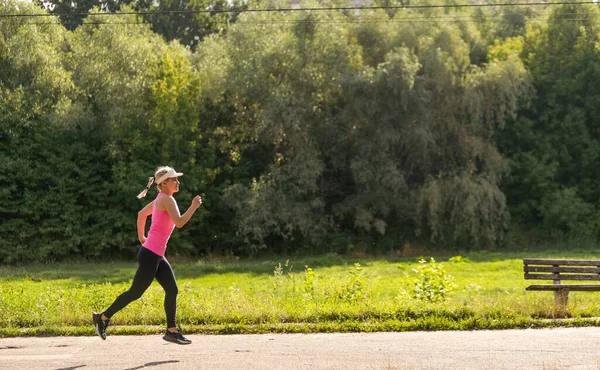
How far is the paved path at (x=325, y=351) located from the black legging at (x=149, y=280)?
1.66ft

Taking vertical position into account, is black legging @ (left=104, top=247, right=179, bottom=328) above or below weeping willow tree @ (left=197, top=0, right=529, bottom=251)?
below

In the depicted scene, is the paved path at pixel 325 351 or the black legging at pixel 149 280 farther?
the black legging at pixel 149 280

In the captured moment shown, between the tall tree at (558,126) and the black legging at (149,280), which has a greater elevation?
the tall tree at (558,126)

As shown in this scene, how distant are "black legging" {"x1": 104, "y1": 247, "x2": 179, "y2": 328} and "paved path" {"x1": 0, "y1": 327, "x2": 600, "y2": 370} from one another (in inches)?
19.9

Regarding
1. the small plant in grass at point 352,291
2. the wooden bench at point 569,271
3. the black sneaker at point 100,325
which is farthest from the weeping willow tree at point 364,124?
the black sneaker at point 100,325

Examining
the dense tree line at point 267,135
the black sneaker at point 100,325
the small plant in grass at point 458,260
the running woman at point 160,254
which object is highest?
the dense tree line at point 267,135

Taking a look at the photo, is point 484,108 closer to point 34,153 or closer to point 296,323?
point 34,153

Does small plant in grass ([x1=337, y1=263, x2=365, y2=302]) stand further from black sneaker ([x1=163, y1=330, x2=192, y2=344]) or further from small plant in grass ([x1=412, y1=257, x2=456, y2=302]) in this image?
black sneaker ([x1=163, y1=330, x2=192, y2=344])

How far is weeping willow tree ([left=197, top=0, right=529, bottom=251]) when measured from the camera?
3219 centimetres

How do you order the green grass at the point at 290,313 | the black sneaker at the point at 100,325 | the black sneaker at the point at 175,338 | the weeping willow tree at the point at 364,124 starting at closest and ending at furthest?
the black sneaker at the point at 175,338
the black sneaker at the point at 100,325
the green grass at the point at 290,313
the weeping willow tree at the point at 364,124

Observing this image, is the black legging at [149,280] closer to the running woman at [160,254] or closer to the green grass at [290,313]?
the running woman at [160,254]

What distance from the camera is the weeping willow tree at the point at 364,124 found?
32188 mm

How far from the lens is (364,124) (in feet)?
108

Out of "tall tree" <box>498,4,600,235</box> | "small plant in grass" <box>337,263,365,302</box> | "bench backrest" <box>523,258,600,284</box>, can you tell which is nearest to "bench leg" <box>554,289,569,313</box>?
"bench backrest" <box>523,258,600,284</box>
